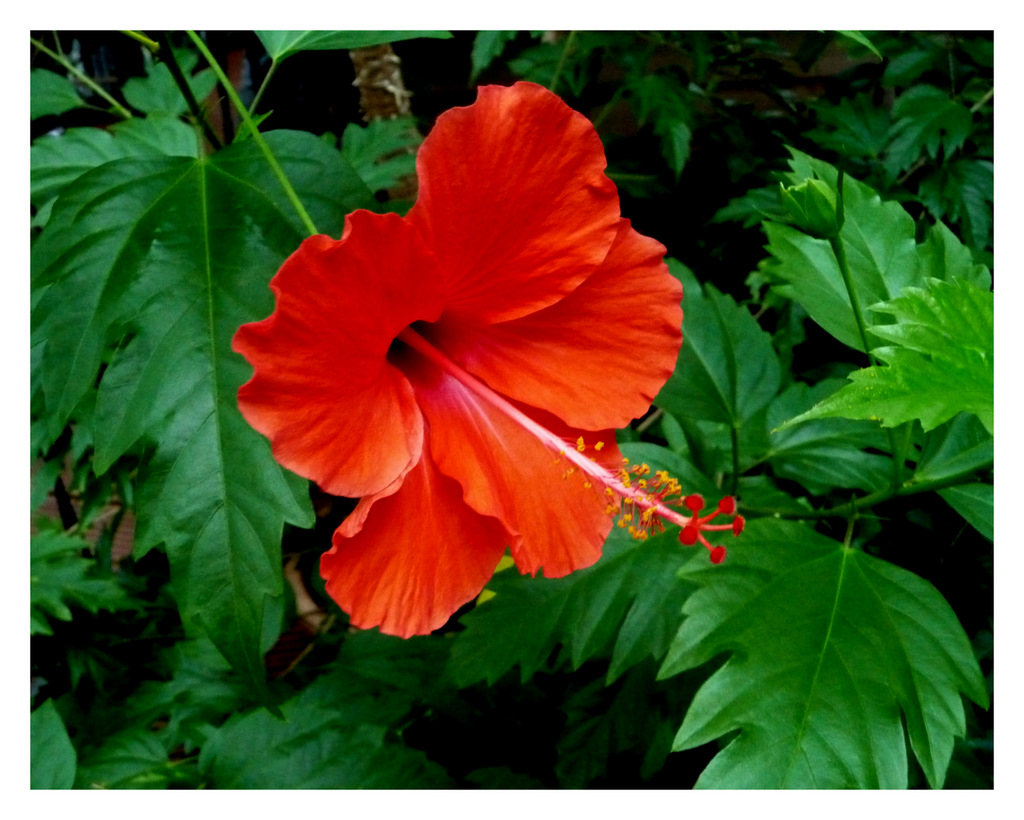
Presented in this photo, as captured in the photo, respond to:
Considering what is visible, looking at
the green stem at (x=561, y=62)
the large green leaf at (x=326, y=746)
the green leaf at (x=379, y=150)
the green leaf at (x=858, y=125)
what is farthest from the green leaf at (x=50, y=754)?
the green leaf at (x=858, y=125)

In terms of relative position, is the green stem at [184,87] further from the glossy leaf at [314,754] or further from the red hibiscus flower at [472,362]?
the glossy leaf at [314,754]

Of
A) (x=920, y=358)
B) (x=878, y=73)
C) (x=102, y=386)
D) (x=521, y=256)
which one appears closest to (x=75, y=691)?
(x=102, y=386)

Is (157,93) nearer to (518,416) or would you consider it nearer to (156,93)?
(156,93)

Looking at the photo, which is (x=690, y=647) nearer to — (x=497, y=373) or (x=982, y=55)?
(x=497, y=373)

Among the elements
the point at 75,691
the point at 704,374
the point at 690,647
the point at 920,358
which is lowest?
the point at 75,691

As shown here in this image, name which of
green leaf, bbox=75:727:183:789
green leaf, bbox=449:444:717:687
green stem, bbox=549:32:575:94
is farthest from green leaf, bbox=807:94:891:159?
green leaf, bbox=75:727:183:789

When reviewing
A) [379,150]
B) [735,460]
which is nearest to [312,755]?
[735,460]
